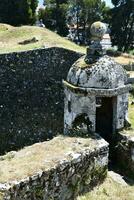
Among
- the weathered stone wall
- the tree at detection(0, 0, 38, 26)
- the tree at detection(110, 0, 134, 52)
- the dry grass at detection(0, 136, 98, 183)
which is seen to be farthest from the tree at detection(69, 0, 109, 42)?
the dry grass at detection(0, 136, 98, 183)

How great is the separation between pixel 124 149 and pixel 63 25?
27.3 metres

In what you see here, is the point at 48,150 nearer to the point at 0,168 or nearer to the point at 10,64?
the point at 0,168

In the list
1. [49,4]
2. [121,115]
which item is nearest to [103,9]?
[49,4]

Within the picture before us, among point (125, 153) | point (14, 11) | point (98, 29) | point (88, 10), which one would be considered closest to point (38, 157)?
point (125, 153)

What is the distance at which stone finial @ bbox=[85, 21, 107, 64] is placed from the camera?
26.5 ft

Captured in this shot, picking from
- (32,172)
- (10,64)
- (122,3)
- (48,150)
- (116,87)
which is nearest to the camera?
(32,172)

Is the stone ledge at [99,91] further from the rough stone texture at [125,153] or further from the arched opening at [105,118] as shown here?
the rough stone texture at [125,153]

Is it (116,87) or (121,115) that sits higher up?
(116,87)

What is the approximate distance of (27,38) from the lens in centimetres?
2091

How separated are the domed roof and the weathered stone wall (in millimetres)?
9016

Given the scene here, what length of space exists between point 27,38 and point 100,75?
523 inches

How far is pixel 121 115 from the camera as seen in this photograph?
8.52m

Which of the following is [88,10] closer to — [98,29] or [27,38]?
[27,38]

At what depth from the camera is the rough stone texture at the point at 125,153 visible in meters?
8.20
